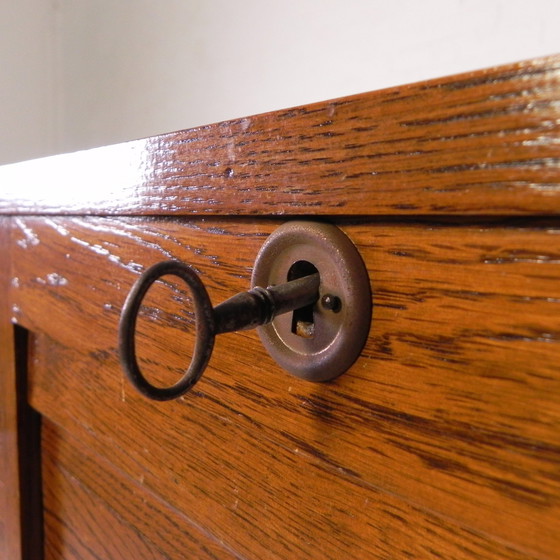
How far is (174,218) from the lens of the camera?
0.75 ft

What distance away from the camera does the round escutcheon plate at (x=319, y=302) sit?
16 centimetres

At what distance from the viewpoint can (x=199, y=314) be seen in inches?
5.9

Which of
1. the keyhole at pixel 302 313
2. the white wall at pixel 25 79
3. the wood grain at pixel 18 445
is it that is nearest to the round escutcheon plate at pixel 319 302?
the keyhole at pixel 302 313

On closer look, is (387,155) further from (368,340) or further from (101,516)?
(101,516)

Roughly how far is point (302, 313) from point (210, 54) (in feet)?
2.23

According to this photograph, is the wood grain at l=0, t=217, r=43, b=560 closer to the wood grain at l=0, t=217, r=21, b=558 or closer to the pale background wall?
the wood grain at l=0, t=217, r=21, b=558

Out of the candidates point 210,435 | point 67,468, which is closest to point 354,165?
point 210,435

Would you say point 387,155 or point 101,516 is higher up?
point 387,155

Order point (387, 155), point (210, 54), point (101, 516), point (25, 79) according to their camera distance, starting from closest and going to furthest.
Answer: point (387, 155) → point (101, 516) → point (210, 54) → point (25, 79)

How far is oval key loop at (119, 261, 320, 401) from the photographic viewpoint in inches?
5.8

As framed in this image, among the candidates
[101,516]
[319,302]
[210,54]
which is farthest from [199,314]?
[210,54]

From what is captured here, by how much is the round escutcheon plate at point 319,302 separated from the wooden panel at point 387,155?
0.01m

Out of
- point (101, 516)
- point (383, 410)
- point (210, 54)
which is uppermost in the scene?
point (210, 54)

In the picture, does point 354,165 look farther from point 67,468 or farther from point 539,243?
point 67,468
